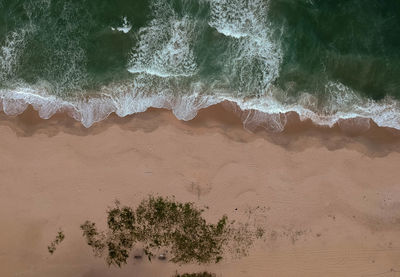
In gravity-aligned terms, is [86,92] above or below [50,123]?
above

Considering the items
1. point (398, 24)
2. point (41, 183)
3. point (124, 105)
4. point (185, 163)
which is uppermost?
point (398, 24)

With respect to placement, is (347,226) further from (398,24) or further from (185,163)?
(398,24)

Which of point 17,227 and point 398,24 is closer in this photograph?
point 17,227

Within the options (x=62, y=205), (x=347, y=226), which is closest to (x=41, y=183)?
(x=62, y=205)

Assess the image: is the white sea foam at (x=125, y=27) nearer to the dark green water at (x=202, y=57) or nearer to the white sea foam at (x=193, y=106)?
the dark green water at (x=202, y=57)

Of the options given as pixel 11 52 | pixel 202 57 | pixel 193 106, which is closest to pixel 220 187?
pixel 193 106

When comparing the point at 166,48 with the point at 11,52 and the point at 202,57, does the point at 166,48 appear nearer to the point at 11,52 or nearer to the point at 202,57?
the point at 202,57
